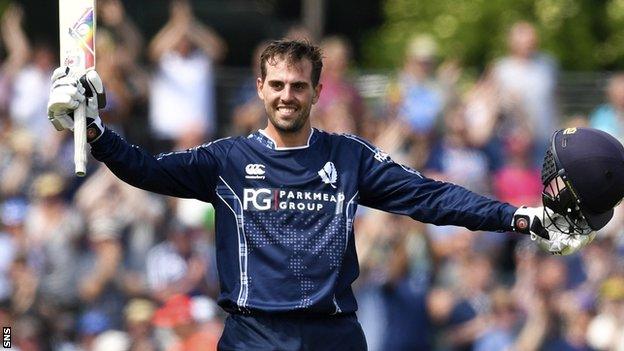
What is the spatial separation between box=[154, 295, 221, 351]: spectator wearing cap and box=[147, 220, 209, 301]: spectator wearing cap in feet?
2.55

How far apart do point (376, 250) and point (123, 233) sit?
2.38 m

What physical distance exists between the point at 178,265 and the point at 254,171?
6.27 metres

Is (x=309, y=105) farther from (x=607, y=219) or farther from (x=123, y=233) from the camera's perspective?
(x=123, y=233)

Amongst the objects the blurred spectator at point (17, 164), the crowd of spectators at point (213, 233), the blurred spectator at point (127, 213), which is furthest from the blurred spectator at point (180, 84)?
the blurred spectator at point (17, 164)

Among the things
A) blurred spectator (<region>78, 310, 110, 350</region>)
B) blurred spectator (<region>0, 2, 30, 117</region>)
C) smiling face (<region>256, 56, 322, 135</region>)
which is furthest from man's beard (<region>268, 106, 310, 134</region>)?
blurred spectator (<region>0, 2, 30, 117</region>)

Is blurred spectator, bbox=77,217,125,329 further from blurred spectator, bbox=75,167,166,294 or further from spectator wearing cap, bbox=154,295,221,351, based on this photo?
spectator wearing cap, bbox=154,295,221,351

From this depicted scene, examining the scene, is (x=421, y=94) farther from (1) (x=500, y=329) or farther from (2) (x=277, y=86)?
(2) (x=277, y=86)

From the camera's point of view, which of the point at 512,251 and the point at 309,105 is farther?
the point at 512,251

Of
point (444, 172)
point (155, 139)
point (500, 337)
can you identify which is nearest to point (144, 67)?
point (155, 139)

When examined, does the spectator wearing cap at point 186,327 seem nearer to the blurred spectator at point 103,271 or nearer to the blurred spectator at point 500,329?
the blurred spectator at point 103,271

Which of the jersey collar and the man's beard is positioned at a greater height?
the man's beard

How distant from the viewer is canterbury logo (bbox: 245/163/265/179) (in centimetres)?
794

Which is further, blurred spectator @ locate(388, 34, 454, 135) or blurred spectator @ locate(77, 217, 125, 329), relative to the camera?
blurred spectator @ locate(388, 34, 454, 135)

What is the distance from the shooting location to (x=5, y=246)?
14.1 meters
